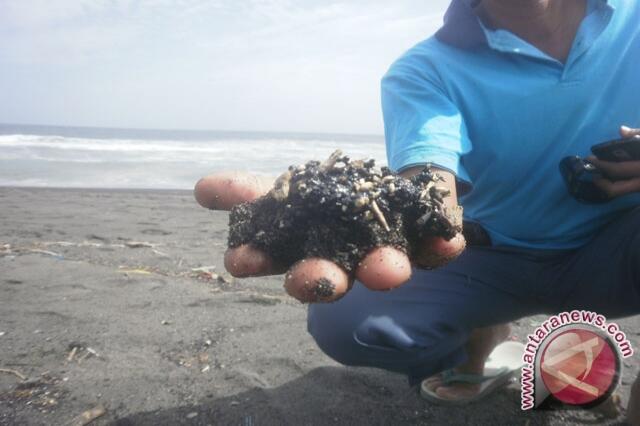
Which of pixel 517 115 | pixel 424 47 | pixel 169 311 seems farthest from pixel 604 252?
pixel 169 311

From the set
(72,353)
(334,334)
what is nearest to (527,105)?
(334,334)

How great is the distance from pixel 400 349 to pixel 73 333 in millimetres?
2277

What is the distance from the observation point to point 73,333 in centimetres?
313

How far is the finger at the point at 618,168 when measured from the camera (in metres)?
2.16

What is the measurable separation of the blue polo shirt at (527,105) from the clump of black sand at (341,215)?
0.52m

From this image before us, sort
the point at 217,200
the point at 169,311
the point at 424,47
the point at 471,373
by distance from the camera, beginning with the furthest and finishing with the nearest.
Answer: the point at 169,311
the point at 471,373
the point at 424,47
the point at 217,200

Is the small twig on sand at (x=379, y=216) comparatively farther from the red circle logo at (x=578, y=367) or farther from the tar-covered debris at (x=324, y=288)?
the red circle logo at (x=578, y=367)

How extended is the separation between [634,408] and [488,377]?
71cm

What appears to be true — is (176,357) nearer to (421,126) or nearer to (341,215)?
(341,215)

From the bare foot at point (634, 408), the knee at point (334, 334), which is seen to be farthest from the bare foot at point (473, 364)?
the bare foot at point (634, 408)

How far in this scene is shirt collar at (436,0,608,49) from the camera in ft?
7.75

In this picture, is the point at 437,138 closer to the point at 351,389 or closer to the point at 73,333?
the point at 351,389

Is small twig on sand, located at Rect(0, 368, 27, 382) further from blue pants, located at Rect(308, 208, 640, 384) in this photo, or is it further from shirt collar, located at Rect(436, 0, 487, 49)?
shirt collar, located at Rect(436, 0, 487, 49)

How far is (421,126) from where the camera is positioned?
84.4 inches
